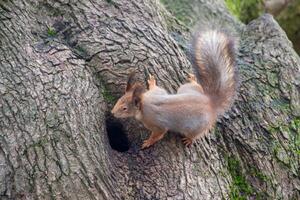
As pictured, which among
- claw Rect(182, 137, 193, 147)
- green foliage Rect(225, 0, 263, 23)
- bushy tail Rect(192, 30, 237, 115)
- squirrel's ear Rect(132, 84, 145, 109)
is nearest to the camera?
squirrel's ear Rect(132, 84, 145, 109)

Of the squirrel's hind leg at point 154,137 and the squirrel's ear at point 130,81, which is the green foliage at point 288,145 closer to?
the squirrel's hind leg at point 154,137

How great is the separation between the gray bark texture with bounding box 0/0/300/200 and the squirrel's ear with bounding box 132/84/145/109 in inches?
7.4

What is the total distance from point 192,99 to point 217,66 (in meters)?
0.39

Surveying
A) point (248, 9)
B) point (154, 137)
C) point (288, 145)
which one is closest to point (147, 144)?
point (154, 137)

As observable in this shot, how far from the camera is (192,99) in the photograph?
369cm

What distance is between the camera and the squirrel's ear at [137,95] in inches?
139

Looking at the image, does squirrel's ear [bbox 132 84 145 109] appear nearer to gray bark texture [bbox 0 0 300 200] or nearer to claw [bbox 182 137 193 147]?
gray bark texture [bbox 0 0 300 200]

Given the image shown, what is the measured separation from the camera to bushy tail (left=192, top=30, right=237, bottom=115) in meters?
3.89

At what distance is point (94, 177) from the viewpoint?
333cm

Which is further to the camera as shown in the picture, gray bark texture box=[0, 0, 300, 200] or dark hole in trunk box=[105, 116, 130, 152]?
dark hole in trunk box=[105, 116, 130, 152]

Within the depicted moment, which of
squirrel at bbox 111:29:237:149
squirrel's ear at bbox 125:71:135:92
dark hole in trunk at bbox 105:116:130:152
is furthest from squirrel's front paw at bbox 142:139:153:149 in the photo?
squirrel's ear at bbox 125:71:135:92

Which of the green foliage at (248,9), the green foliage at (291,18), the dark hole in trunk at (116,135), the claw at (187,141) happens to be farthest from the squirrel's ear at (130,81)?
the green foliage at (291,18)

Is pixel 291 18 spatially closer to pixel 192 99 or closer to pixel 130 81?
pixel 192 99

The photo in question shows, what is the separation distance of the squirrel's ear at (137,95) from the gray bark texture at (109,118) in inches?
7.4
